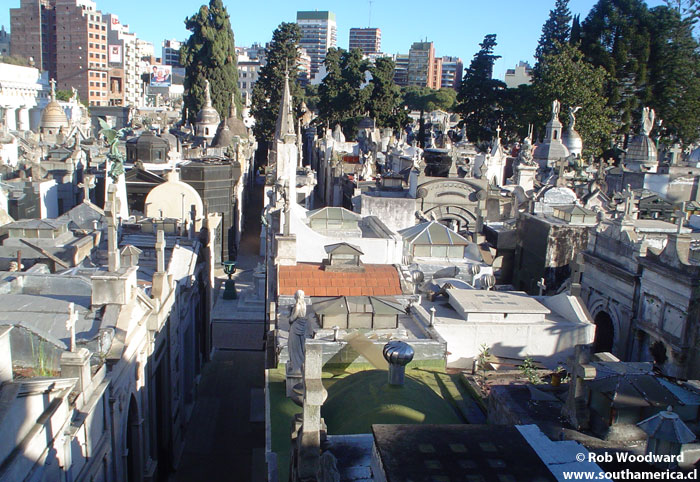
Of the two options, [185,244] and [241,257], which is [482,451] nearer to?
[185,244]

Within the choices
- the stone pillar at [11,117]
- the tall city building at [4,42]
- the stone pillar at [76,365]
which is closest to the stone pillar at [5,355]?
the stone pillar at [76,365]

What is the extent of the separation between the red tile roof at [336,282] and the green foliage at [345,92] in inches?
2485

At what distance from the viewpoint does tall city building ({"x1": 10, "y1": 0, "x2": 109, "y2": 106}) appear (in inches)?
5325

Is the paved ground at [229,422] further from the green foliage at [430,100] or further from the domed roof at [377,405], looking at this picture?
the green foliage at [430,100]

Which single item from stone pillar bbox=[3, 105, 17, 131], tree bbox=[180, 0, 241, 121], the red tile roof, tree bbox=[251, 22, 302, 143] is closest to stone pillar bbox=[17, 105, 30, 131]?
stone pillar bbox=[3, 105, 17, 131]

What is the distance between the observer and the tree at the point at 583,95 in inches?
2510

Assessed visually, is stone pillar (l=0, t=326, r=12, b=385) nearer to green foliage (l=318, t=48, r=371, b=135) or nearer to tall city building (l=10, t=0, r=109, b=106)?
green foliage (l=318, t=48, r=371, b=135)

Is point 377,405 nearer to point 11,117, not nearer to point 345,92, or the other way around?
point 345,92

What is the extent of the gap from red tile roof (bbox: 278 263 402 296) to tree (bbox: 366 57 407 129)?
2499 inches

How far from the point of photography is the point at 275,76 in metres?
78.7

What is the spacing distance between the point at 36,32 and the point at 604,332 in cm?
14962

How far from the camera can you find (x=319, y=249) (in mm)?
22797

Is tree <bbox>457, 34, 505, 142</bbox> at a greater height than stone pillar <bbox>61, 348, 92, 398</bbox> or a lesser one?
greater

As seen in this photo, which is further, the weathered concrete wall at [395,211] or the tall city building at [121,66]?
the tall city building at [121,66]
